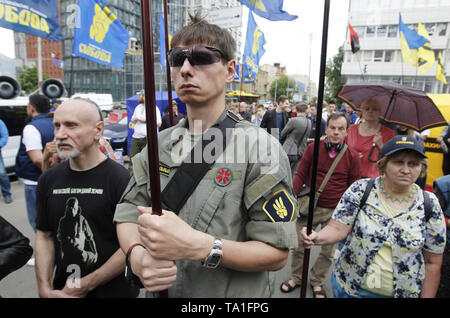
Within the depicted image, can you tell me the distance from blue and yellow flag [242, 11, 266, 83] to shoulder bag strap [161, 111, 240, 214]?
4722 mm

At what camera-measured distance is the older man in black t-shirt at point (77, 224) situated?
1598 mm

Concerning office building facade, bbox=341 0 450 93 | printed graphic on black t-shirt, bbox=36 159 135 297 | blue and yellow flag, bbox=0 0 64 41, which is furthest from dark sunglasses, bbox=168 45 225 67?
office building facade, bbox=341 0 450 93

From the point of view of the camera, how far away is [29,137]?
3.33 m

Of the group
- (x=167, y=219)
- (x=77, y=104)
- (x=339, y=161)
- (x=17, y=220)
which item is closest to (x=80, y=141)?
(x=77, y=104)

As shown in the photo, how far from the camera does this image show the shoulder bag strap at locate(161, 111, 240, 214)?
3.45 feet

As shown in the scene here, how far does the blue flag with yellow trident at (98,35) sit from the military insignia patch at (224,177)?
4.36 metres

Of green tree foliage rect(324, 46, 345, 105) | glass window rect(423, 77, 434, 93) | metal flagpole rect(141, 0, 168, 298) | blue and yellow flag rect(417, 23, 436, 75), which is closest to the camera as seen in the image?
metal flagpole rect(141, 0, 168, 298)

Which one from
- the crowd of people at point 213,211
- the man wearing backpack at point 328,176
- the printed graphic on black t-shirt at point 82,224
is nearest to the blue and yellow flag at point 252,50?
the man wearing backpack at point 328,176

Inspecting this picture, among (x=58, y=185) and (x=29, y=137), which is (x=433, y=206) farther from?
(x=29, y=137)

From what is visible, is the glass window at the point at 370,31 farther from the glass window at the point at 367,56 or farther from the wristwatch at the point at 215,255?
the wristwatch at the point at 215,255

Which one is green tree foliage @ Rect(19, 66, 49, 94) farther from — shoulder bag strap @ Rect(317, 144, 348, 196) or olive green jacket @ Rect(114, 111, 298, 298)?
olive green jacket @ Rect(114, 111, 298, 298)

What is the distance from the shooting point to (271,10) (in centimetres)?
154

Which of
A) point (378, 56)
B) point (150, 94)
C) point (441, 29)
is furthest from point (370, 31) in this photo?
point (150, 94)

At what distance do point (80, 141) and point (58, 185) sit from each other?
0.99 feet
